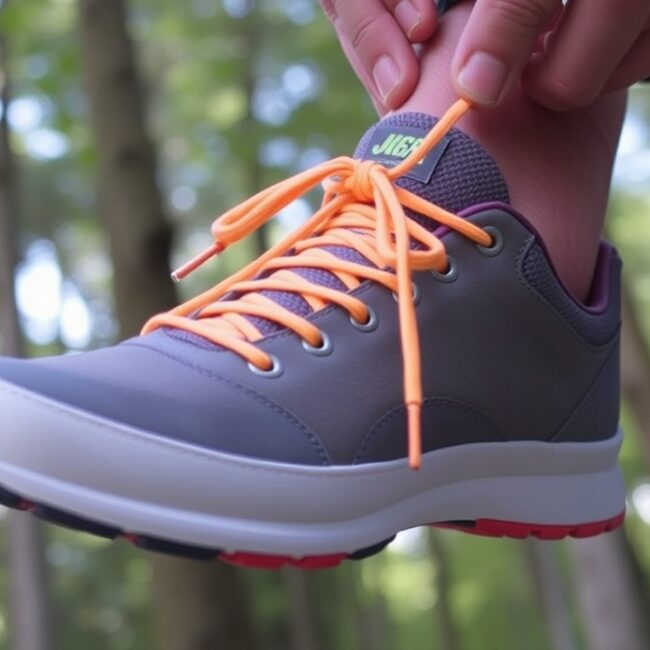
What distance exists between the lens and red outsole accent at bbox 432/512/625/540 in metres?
1.17

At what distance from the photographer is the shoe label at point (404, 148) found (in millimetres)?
1137

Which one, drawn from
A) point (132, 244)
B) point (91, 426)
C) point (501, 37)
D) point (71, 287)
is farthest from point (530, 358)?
point (71, 287)

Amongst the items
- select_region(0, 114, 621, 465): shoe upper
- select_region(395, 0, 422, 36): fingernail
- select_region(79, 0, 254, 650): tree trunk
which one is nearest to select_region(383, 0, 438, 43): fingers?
select_region(395, 0, 422, 36): fingernail

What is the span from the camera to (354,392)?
1074 mm

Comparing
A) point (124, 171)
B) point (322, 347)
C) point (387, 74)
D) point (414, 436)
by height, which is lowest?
point (414, 436)

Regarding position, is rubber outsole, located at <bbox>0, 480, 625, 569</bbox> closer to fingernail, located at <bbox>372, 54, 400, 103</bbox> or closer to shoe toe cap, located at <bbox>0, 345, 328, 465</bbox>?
shoe toe cap, located at <bbox>0, 345, 328, 465</bbox>

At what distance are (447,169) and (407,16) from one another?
0.20 meters

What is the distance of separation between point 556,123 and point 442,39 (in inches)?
6.5

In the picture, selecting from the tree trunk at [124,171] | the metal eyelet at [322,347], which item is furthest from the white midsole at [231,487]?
the tree trunk at [124,171]

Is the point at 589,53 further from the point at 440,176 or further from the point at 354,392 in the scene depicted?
the point at 354,392

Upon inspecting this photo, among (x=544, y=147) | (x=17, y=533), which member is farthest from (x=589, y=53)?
(x=17, y=533)

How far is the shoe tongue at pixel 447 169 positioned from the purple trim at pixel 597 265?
0.05 feet

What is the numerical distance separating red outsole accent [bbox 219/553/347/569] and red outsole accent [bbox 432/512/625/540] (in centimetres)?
18

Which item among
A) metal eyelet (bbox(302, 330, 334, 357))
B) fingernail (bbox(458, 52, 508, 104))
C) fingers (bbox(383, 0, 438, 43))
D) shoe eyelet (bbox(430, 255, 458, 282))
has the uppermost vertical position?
fingers (bbox(383, 0, 438, 43))
